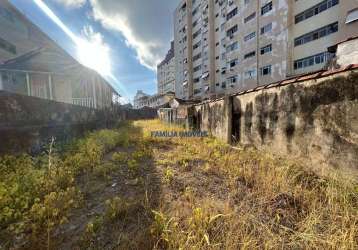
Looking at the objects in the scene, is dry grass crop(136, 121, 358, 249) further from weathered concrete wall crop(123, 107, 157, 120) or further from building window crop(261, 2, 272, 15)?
weathered concrete wall crop(123, 107, 157, 120)

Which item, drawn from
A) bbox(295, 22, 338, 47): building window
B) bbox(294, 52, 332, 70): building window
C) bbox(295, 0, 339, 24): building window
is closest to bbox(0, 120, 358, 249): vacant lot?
bbox(294, 52, 332, 70): building window

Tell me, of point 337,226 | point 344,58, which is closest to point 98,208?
point 337,226

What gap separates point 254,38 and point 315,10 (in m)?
7.30

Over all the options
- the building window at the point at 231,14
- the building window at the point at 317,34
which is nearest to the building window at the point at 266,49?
the building window at the point at 317,34

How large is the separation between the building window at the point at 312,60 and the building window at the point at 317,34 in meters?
1.63

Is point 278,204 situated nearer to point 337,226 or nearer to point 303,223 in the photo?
point 303,223

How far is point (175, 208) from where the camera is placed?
259 centimetres

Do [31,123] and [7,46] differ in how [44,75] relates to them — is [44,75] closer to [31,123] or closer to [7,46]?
[31,123]

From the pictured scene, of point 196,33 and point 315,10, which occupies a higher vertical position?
point 196,33

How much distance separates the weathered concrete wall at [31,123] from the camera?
3.96 metres

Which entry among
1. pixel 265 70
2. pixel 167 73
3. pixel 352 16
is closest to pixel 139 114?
A: pixel 265 70

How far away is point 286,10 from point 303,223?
23.5 meters

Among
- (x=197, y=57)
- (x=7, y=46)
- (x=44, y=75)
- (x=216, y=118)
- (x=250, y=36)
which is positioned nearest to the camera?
(x=216, y=118)

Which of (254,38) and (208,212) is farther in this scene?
(254,38)
